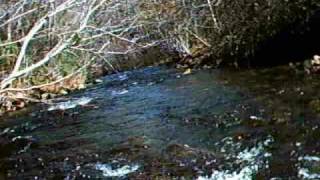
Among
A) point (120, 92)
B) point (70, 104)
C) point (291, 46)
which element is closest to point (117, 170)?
point (70, 104)

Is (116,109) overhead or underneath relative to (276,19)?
underneath

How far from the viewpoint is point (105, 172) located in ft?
19.8

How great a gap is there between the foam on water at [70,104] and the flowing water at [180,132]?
0.02 meters

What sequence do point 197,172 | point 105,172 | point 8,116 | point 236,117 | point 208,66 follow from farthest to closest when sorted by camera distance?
1. point 208,66
2. point 8,116
3. point 236,117
4. point 105,172
5. point 197,172

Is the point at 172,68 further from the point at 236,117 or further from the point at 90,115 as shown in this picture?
the point at 236,117

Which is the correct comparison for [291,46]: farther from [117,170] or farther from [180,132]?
[117,170]

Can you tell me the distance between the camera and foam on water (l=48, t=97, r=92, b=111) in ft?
33.6

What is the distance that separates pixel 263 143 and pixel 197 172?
39.2 inches

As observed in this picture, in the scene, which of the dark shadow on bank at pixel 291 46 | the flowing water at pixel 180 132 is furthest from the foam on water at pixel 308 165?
the dark shadow on bank at pixel 291 46

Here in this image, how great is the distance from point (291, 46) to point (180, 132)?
17.6 feet

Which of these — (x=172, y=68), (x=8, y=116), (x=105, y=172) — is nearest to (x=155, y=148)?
(x=105, y=172)

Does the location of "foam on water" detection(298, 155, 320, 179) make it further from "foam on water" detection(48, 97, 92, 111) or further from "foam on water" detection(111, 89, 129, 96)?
"foam on water" detection(111, 89, 129, 96)

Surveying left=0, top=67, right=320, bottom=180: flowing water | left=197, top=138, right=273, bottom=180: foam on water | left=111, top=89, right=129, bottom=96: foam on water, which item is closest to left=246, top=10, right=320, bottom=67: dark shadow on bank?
left=0, top=67, right=320, bottom=180: flowing water

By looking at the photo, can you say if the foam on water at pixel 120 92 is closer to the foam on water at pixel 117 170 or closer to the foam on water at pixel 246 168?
the foam on water at pixel 117 170
